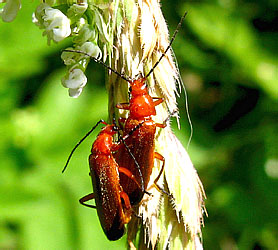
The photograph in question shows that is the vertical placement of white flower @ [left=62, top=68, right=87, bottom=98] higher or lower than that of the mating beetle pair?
higher

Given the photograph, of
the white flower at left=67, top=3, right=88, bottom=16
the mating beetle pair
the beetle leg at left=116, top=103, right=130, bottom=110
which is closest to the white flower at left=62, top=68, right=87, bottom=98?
the white flower at left=67, top=3, right=88, bottom=16

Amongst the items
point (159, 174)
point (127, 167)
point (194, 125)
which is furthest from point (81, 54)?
point (194, 125)

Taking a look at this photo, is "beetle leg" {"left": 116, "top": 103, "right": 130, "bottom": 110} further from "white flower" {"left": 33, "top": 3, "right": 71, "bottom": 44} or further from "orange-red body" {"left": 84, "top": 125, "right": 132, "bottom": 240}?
"white flower" {"left": 33, "top": 3, "right": 71, "bottom": 44}

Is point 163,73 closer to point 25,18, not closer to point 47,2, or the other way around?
point 47,2

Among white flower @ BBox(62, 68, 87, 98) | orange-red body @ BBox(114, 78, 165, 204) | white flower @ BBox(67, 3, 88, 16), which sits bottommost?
orange-red body @ BBox(114, 78, 165, 204)

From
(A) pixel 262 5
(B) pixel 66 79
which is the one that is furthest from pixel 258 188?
(B) pixel 66 79

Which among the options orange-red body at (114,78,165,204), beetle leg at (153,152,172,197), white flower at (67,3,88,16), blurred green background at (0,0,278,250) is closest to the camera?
white flower at (67,3,88,16)

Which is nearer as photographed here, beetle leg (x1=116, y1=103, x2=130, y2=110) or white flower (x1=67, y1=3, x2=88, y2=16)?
white flower (x1=67, y1=3, x2=88, y2=16)
